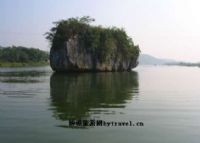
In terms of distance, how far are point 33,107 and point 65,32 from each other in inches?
2476

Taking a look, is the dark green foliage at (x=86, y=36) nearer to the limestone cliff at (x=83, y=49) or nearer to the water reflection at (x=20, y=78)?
the limestone cliff at (x=83, y=49)

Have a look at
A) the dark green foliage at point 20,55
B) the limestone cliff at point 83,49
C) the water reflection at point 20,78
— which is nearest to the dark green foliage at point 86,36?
the limestone cliff at point 83,49

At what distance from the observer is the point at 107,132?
12.2 meters

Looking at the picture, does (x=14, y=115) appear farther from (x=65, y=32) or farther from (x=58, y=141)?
(x=65, y=32)

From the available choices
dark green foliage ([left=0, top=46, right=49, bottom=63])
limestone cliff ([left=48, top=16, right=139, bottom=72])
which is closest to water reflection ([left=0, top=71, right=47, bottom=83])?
limestone cliff ([left=48, top=16, right=139, bottom=72])

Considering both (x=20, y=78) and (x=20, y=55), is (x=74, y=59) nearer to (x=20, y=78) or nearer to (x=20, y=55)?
(x=20, y=78)

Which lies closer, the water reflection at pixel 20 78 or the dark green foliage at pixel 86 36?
the water reflection at pixel 20 78

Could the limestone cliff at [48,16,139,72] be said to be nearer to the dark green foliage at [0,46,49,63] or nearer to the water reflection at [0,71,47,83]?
the water reflection at [0,71,47,83]

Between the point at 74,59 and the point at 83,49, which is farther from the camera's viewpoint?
the point at 83,49

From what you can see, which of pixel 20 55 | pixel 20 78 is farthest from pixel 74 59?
→ pixel 20 55

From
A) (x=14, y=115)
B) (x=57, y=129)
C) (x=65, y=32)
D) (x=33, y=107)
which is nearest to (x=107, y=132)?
(x=57, y=129)

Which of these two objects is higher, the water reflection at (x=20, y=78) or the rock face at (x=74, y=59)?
the rock face at (x=74, y=59)

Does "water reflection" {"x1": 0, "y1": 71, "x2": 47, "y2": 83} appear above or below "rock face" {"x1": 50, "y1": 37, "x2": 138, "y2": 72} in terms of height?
below

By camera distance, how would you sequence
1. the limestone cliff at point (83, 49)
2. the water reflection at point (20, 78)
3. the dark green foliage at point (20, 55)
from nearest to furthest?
the water reflection at point (20, 78)
the limestone cliff at point (83, 49)
the dark green foliage at point (20, 55)
